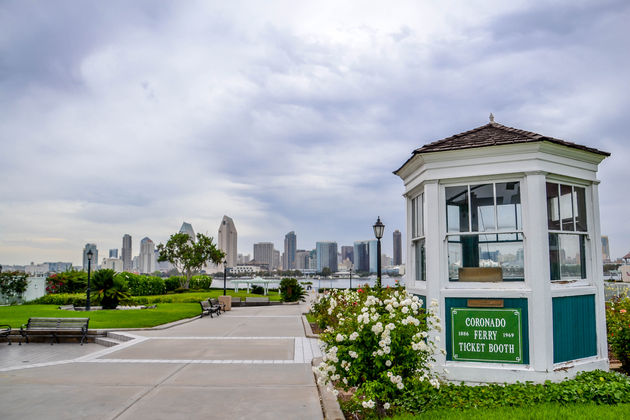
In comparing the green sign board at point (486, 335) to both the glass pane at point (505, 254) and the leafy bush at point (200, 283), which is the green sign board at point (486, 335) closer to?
the glass pane at point (505, 254)

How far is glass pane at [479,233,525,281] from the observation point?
7484mm

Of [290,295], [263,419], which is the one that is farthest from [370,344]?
[290,295]

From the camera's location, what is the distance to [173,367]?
9.05 meters

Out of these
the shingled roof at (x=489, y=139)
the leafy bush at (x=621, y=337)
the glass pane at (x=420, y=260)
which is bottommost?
the leafy bush at (x=621, y=337)

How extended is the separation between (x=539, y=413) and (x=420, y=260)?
3567 millimetres

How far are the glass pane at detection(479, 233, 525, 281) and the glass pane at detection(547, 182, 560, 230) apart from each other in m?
0.60

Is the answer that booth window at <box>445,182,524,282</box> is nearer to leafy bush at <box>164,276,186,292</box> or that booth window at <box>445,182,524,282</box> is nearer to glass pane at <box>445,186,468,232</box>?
glass pane at <box>445,186,468,232</box>

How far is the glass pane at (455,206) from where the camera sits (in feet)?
24.9

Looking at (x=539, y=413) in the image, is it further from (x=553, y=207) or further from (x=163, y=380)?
(x=163, y=380)

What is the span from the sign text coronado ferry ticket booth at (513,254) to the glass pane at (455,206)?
0.02 m

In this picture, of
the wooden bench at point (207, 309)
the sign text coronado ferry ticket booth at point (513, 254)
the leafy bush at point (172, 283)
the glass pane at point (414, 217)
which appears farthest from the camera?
the leafy bush at point (172, 283)

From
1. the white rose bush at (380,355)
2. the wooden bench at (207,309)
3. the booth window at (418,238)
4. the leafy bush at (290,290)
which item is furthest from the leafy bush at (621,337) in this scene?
the leafy bush at (290,290)

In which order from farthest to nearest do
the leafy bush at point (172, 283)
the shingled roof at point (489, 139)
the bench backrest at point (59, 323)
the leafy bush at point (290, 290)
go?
the leafy bush at point (172, 283) → the leafy bush at point (290, 290) → the bench backrest at point (59, 323) → the shingled roof at point (489, 139)

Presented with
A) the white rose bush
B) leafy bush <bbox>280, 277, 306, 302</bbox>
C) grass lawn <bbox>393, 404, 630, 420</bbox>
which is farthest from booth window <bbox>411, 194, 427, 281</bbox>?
leafy bush <bbox>280, 277, 306, 302</bbox>
